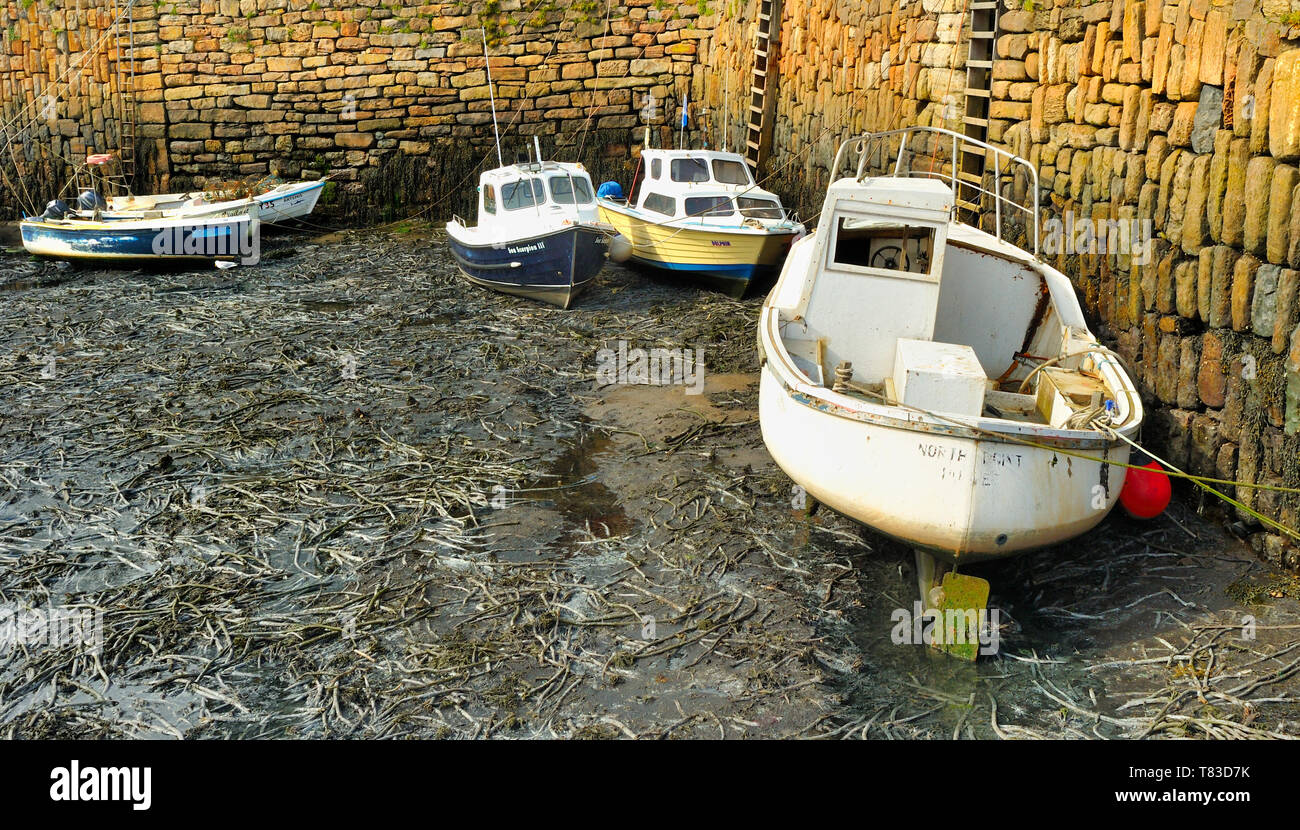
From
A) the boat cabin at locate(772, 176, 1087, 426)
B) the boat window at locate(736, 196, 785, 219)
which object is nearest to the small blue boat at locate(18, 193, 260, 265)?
the boat window at locate(736, 196, 785, 219)

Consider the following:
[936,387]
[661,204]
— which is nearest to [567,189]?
[661,204]

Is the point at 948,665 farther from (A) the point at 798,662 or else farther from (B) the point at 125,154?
(B) the point at 125,154

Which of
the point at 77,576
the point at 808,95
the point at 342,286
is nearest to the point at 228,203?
the point at 342,286

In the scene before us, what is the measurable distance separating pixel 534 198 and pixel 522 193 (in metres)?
0.16

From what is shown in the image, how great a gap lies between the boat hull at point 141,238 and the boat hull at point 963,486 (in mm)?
11200

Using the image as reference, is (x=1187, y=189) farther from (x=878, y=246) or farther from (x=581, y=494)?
(x=581, y=494)

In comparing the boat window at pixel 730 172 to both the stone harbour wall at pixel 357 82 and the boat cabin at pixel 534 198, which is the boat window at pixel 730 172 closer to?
the boat cabin at pixel 534 198

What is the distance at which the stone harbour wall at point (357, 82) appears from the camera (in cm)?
1720

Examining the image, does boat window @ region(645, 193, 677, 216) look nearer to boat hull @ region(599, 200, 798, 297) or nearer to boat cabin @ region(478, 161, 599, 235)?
boat hull @ region(599, 200, 798, 297)

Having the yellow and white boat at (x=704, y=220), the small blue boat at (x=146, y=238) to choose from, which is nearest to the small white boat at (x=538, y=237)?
the yellow and white boat at (x=704, y=220)

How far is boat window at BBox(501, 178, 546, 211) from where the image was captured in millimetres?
12523

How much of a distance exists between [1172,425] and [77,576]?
6665 millimetres

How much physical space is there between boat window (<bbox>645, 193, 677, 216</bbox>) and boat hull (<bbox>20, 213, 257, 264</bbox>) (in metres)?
5.52

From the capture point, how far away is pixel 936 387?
19.3ft
